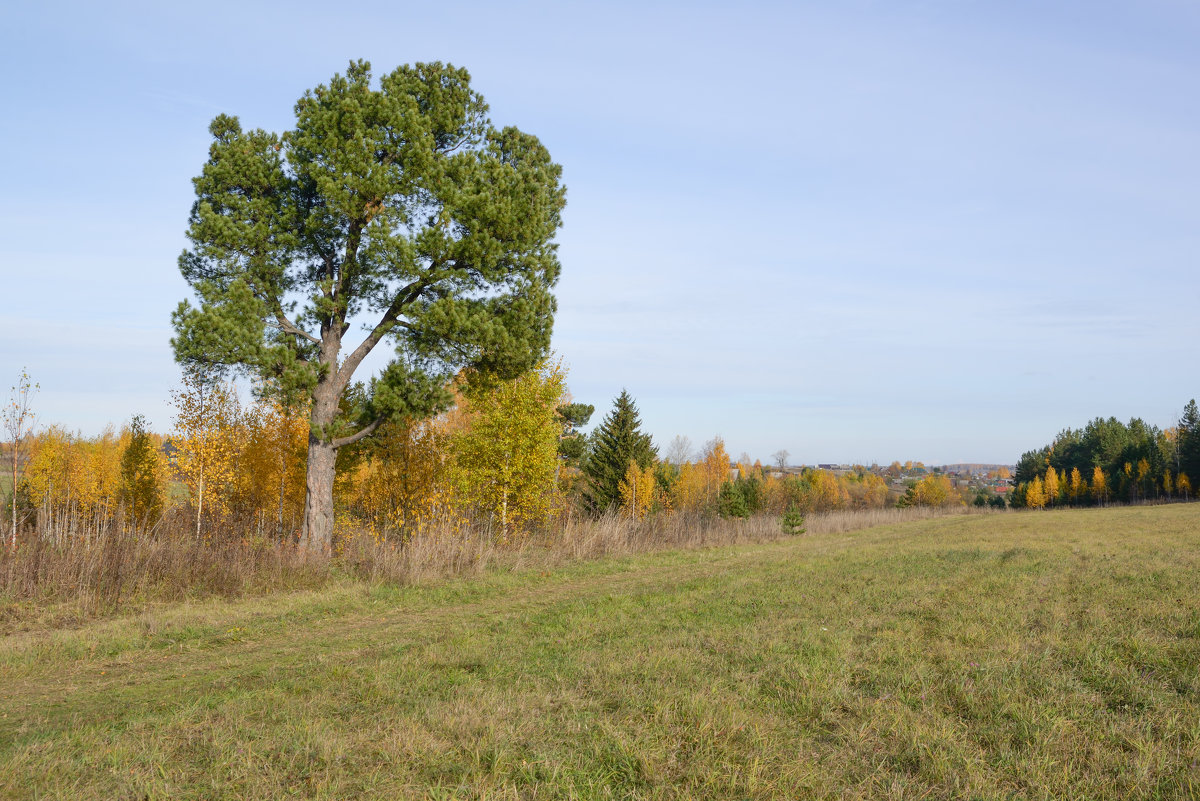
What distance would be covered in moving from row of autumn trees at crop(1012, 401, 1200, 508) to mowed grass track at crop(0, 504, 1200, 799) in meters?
84.7

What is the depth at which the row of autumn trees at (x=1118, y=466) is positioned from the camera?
247ft

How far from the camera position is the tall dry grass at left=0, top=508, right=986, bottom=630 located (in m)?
9.30

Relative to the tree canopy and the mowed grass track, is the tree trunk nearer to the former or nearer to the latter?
the tree canopy

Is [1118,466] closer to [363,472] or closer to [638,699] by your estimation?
[363,472]

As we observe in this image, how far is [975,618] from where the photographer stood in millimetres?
7672

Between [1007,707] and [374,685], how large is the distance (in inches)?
189

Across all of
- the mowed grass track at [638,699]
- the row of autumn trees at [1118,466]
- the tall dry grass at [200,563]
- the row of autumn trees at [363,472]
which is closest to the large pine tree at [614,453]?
the row of autumn trees at [363,472]

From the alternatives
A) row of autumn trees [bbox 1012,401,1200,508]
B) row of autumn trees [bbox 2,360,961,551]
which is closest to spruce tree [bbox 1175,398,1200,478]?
row of autumn trees [bbox 1012,401,1200,508]

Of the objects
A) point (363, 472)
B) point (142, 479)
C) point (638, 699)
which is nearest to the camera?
point (638, 699)

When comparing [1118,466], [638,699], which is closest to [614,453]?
[638,699]

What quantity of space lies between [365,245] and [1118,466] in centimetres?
10094

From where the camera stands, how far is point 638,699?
16.6 feet

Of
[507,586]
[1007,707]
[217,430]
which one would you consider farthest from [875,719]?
[217,430]

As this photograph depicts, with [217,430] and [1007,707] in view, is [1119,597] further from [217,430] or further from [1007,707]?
[217,430]
